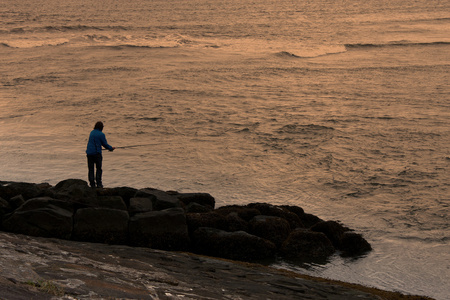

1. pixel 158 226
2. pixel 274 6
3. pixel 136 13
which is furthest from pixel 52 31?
→ pixel 158 226

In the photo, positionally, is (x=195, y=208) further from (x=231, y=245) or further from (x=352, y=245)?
(x=352, y=245)

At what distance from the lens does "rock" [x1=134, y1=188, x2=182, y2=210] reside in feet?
34.2

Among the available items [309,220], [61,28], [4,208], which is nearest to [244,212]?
[309,220]

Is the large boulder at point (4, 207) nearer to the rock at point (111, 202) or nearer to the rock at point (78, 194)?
the rock at point (78, 194)

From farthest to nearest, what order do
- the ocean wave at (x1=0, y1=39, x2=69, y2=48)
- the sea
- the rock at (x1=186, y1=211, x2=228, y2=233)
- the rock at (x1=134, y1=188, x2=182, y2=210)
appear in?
1. the ocean wave at (x1=0, y1=39, x2=69, y2=48)
2. the sea
3. the rock at (x1=134, y1=188, x2=182, y2=210)
4. the rock at (x1=186, y1=211, x2=228, y2=233)

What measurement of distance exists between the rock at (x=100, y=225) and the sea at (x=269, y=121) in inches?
106

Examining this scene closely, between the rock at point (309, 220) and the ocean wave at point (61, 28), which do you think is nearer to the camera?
the rock at point (309, 220)

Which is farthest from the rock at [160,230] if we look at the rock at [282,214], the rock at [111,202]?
the rock at [282,214]

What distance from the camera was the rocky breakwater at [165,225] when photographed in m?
8.98

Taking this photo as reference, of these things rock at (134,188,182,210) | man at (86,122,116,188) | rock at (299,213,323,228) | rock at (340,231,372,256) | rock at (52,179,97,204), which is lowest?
rock at (340,231,372,256)

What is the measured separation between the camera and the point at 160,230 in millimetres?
9406

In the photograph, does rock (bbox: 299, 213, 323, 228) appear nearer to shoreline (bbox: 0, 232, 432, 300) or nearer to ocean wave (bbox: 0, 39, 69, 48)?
shoreline (bbox: 0, 232, 432, 300)

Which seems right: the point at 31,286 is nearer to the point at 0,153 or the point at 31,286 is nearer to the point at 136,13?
the point at 0,153

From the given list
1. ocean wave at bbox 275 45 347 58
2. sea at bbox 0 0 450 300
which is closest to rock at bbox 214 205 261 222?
sea at bbox 0 0 450 300
